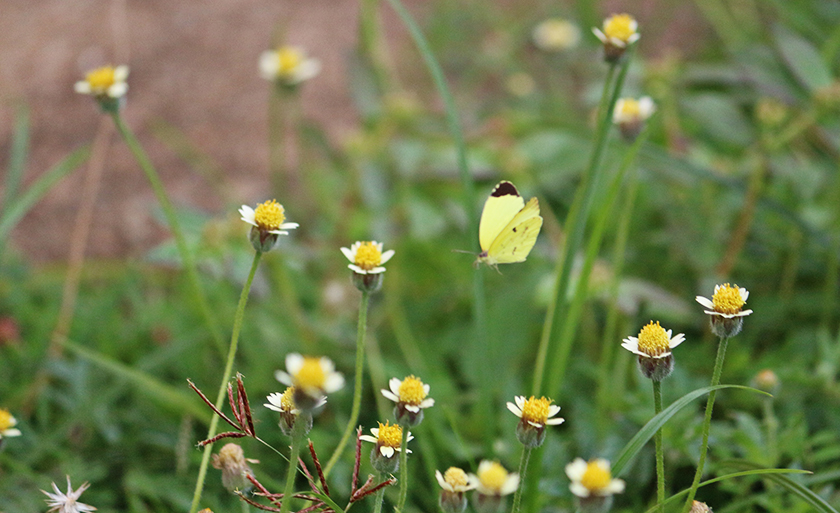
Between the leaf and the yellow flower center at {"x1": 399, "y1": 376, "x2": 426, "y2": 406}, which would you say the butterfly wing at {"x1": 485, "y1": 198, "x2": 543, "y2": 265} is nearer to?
the yellow flower center at {"x1": 399, "y1": 376, "x2": 426, "y2": 406}

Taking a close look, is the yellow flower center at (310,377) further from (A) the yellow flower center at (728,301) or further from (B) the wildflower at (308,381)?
(A) the yellow flower center at (728,301)

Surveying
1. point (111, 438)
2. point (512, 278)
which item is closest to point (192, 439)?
point (111, 438)

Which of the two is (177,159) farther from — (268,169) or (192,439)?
(192,439)

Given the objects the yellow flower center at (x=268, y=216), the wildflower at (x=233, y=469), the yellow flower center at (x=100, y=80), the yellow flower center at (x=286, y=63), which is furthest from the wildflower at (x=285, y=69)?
the wildflower at (x=233, y=469)

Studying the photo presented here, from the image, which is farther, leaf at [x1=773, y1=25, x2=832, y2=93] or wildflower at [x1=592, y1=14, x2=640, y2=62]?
leaf at [x1=773, y1=25, x2=832, y2=93]

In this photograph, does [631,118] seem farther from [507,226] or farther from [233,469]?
[233,469]

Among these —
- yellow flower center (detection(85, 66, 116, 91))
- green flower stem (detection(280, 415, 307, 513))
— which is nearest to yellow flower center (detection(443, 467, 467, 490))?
green flower stem (detection(280, 415, 307, 513))
